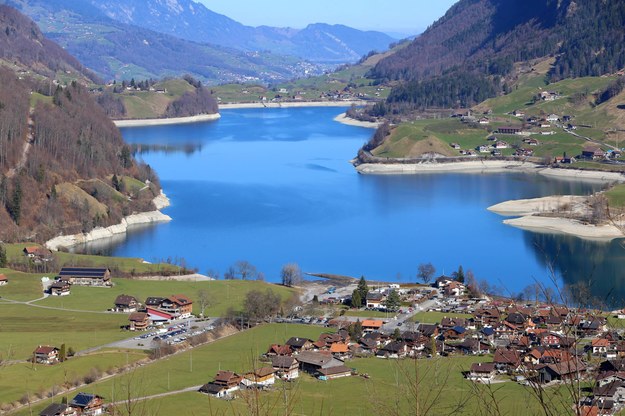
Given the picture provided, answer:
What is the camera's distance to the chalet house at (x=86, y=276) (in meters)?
28.2

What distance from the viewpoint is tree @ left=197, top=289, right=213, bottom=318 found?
82.9 ft

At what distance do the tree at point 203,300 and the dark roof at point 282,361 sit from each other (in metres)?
5.86

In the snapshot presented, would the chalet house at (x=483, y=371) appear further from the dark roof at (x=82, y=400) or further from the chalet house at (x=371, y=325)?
the dark roof at (x=82, y=400)

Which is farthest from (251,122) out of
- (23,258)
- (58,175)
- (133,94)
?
(23,258)

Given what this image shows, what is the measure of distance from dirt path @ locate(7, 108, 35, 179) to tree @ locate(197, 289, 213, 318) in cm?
1658

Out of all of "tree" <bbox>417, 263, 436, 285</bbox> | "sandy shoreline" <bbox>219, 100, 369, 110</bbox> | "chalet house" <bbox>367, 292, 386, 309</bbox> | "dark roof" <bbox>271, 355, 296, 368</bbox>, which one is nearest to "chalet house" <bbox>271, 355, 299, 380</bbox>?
"dark roof" <bbox>271, 355, 296, 368</bbox>

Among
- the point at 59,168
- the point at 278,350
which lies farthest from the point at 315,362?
the point at 59,168

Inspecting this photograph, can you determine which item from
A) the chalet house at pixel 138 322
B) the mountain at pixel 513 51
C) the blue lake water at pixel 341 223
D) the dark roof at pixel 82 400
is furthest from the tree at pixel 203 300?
the mountain at pixel 513 51

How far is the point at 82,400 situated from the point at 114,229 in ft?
76.0

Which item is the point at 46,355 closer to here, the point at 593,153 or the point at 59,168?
the point at 59,168

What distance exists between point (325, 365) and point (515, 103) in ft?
184

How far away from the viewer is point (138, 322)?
23.2 meters

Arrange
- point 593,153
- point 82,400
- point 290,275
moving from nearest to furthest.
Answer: point 82,400 < point 290,275 < point 593,153

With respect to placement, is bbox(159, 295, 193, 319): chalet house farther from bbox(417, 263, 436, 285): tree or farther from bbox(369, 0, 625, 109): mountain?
bbox(369, 0, 625, 109): mountain
